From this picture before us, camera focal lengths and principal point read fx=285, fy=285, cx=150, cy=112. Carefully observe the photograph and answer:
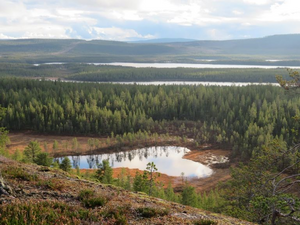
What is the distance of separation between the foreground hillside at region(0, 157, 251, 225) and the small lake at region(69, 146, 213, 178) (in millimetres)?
59053

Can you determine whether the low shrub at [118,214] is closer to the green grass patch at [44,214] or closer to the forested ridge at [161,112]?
the green grass patch at [44,214]

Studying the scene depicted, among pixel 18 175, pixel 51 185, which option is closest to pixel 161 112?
pixel 18 175

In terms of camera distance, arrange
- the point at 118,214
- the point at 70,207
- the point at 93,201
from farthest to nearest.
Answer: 1. the point at 93,201
2. the point at 70,207
3. the point at 118,214

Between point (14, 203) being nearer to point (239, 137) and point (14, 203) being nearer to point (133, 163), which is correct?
point (133, 163)

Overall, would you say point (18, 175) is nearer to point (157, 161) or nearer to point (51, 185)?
point (51, 185)

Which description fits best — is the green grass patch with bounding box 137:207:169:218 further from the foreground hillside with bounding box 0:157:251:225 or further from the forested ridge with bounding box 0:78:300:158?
the forested ridge with bounding box 0:78:300:158

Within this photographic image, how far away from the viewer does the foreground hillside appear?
13.9 metres

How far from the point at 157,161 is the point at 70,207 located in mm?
73722

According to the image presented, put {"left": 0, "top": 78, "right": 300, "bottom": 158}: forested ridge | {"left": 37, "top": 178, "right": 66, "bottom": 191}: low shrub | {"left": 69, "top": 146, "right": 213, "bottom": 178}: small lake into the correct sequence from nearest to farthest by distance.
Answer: {"left": 37, "top": 178, "right": 66, "bottom": 191}: low shrub → {"left": 69, "top": 146, "right": 213, "bottom": 178}: small lake → {"left": 0, "top": 78, "right": 300, "bottom": 158}: forested ridge

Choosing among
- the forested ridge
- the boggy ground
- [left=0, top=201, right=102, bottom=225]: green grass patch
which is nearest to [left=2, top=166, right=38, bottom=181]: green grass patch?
[left=0, top=201, right=102, bottom=225]: green grass patch

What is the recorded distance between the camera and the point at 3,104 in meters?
130

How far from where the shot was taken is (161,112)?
128 m

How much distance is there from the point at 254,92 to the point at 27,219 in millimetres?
134822

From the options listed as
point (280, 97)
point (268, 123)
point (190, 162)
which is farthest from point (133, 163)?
point (280, 97)
